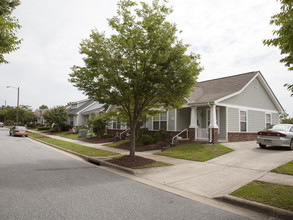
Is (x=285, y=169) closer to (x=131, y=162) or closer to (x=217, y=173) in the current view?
(x=217, y=173)

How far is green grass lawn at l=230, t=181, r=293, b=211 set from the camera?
443 centimetres

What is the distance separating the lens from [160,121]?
60.3 ft

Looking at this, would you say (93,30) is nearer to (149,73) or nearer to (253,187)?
(149,73)

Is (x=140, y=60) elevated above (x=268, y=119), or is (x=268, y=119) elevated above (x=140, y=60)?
(x=140, y=60)

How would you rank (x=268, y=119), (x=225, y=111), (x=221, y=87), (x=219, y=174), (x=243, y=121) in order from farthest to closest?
(x=268, y=119) < (x=221, y=87) < (x=243, y=121) < (x=225, y=111) < (x=219, y=174)

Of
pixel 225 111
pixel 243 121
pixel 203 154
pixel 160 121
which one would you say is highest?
pixel 225 111

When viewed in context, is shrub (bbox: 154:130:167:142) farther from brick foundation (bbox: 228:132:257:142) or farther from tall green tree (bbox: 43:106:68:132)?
tall green tree (bbox: 43:106:68:132)

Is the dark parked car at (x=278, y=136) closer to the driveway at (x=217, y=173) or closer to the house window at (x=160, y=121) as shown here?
the driveway at (x=217, y=173)

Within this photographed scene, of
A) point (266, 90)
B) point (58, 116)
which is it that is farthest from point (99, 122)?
point (266, 90)

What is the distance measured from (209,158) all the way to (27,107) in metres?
58.9

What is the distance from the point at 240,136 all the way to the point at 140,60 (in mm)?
11454

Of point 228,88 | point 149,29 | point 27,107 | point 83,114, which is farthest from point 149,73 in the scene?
point 27,107

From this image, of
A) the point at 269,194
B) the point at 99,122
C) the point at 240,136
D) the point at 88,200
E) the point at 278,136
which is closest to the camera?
the point at 88,200

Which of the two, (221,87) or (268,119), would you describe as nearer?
(221,87)
